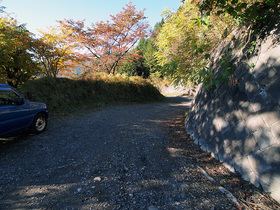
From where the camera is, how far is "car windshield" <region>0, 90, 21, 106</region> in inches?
145

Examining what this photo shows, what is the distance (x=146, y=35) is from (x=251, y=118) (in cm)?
1303

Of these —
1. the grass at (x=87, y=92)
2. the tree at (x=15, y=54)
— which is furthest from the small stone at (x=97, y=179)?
the tree at (x=15, y=54)

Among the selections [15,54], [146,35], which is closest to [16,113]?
[15,54]

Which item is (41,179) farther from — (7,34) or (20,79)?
(20,79)

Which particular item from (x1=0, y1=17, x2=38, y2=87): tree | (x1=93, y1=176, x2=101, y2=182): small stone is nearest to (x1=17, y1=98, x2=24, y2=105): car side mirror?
(x1=93, y1=176, x2=101, y2=182): small stone

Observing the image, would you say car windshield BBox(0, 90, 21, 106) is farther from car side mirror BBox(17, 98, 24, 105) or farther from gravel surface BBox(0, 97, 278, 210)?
gravel surface BBox(0, 97, 278, 210)

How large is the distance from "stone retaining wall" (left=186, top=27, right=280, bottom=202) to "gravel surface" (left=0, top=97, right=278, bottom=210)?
1.00 feet

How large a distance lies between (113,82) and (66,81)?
3.60 metres

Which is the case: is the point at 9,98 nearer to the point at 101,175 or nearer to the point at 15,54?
the point at 101,175

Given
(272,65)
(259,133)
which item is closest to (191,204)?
(259,133)

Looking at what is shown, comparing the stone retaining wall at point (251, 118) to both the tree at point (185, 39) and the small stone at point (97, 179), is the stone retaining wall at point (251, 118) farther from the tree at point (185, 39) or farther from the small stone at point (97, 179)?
the small stone at point (97, 179)

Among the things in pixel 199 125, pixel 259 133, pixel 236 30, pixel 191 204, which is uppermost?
pixel 236 30

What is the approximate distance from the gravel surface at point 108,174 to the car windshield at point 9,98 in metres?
1.10

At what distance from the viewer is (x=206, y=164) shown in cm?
312
